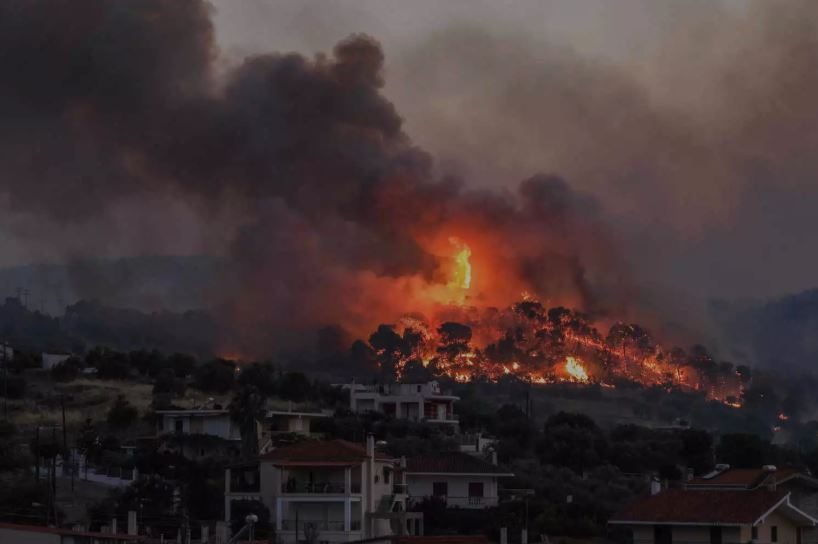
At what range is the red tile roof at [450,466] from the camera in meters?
73.6

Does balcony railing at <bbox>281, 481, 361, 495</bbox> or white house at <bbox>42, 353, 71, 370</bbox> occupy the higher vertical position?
white house at <bbox>42, 353, 71, 370</bbox>

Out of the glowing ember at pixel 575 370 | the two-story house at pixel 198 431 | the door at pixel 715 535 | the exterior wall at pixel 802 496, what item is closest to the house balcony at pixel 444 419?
the two-story house at pixel 198 431

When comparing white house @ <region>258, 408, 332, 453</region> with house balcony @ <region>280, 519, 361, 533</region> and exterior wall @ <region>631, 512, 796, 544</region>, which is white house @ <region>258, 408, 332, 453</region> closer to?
house balcony @ <region>280, 519, 361, 533</region>

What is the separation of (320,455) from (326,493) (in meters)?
1.57

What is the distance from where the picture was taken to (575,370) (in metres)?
164

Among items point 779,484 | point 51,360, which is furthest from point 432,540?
point 51,360

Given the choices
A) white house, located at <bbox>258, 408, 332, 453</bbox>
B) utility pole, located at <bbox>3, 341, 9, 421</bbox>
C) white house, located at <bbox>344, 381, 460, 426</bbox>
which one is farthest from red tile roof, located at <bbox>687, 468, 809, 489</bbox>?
utility pole, located at <bbox>3, 341, 9, 421</bbox>

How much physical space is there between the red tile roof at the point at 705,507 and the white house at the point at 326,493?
37.9ft

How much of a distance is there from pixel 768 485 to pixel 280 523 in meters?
18.6

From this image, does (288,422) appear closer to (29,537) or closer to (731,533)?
(731,533)

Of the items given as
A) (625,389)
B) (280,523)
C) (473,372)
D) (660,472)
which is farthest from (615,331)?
(280,523)

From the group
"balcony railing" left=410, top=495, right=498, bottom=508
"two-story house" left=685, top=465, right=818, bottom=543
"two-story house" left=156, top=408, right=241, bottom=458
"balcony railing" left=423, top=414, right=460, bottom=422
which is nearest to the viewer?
"two-story house" left=685, top=465, right=818, bottom=543

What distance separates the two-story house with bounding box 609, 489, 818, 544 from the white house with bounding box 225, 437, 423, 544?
1173 centimetres

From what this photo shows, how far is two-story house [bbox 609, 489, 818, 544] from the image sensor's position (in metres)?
54.4
